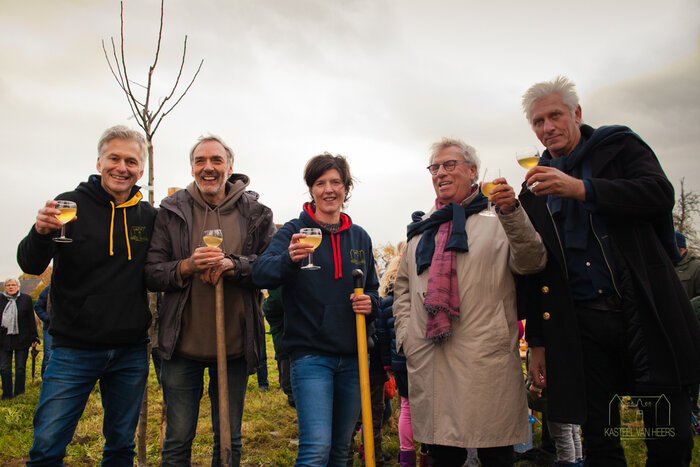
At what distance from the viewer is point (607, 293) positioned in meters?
2.58

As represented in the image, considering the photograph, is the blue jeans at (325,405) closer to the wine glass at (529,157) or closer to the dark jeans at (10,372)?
the wine glass at (529,157)

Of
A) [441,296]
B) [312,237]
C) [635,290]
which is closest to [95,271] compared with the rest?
[312,237]

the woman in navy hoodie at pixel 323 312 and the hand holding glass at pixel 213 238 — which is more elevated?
the hand holding glass at pixel 213 238

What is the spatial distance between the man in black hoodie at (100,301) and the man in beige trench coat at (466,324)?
75.7 inches

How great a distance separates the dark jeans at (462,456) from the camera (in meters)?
2.77

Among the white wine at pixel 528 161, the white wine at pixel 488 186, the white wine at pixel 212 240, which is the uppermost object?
the white wine at pixel 528 161

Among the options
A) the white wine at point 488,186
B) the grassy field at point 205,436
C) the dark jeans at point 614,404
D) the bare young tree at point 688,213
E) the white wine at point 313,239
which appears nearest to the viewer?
the dark jeans at point 614,404

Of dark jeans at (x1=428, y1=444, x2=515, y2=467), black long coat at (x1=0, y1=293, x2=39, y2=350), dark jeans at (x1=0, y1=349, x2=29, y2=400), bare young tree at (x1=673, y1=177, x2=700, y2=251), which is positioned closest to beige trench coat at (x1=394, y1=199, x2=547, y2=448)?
dark jeans at (x1=428, y1=444, x2=515, y2=467)

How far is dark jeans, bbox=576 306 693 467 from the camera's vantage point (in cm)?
236

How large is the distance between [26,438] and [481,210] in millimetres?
6788

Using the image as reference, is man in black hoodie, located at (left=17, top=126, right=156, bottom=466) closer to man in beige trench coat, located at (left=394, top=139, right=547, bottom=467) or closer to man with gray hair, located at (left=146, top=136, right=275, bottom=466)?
man with gray hair, located at (left=146, top=136, right=275, bottom=466)

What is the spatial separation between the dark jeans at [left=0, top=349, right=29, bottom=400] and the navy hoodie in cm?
918

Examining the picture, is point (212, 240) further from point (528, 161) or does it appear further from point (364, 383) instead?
point (528, 161)

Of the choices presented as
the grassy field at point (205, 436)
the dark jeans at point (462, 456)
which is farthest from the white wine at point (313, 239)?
the grassy field at point (205, 436)
